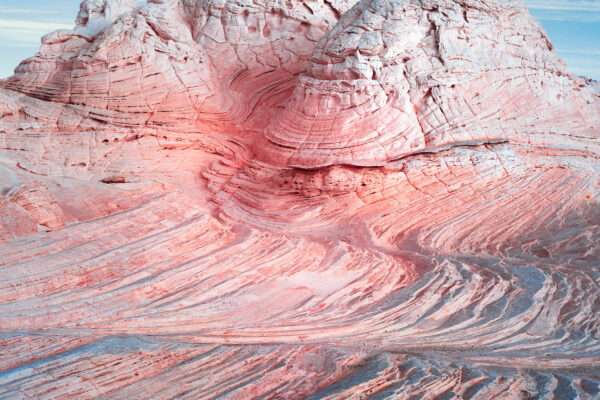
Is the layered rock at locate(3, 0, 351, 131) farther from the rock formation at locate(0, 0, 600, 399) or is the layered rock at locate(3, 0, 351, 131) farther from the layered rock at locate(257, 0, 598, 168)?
the layered rock at locate(257, 0, 598, 168)

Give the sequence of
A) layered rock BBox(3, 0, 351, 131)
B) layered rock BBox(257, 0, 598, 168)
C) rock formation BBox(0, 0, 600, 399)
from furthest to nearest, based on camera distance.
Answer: layered rock BBox(3, 0, 351, 131) → layered rock BBox(257, 0, 598, 168) → rock formation BBox(0, 0, 600, 399)

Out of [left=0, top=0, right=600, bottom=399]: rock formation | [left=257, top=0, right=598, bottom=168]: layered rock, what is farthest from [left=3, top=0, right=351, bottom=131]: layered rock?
[left=257, top=0, right=598, bottom=168]: layered rock

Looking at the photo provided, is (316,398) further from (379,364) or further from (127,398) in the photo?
(127,398)

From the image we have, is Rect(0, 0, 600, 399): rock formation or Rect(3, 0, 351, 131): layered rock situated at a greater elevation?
Rect(3, 0, 351, 131): layered rock

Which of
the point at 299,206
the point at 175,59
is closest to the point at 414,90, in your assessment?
the point at 299,206

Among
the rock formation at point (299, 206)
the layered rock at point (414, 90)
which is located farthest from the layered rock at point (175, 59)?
the layered rock at point (414, 90)

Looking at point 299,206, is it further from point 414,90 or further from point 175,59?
point 175,59

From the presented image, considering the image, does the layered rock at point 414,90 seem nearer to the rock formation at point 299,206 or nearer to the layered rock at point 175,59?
the rock formation at point 299,206

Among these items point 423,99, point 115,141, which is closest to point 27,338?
point 115,141
